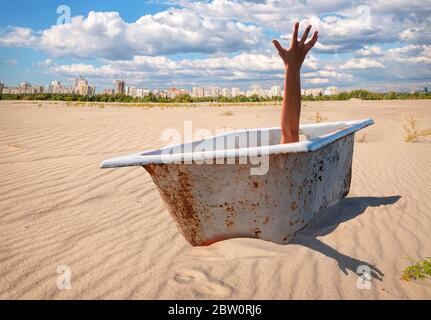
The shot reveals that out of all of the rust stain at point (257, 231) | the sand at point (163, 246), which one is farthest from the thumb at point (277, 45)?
the sand at point (163, 246)

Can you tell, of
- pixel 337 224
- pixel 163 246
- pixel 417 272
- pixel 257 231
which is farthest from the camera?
pixel 337 224

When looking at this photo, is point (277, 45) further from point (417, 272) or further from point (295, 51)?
point (417, 272)

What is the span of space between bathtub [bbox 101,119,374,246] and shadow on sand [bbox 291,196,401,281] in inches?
8.3

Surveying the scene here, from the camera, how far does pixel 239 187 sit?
2.53 meters

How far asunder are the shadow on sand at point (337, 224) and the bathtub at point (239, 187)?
8.3 inches

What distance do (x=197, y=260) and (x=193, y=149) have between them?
1.29 metres

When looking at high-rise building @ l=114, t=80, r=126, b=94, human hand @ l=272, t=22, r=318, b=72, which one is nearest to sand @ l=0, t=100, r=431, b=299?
human hand @ l=272, t=22, r=318, b=72

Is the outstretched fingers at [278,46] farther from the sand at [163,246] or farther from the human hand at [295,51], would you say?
the sand at [163,246]

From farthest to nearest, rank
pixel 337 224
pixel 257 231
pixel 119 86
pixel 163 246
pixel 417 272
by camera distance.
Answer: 1. pixel 119 86
2. pixel 337 224
3. pixel 163 246
4. pixel 257 231
5. pixel 417 272

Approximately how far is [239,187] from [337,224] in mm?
1583

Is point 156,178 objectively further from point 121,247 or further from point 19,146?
point 19,146

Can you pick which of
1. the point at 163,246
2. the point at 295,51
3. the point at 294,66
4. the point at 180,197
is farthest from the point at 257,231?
the point at 295,51

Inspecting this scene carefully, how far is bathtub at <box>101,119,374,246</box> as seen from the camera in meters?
2.38

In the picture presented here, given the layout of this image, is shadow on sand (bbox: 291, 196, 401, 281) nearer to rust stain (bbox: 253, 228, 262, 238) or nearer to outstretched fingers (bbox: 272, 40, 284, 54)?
rust stain (bbox: 253, 228, 262, 238)
